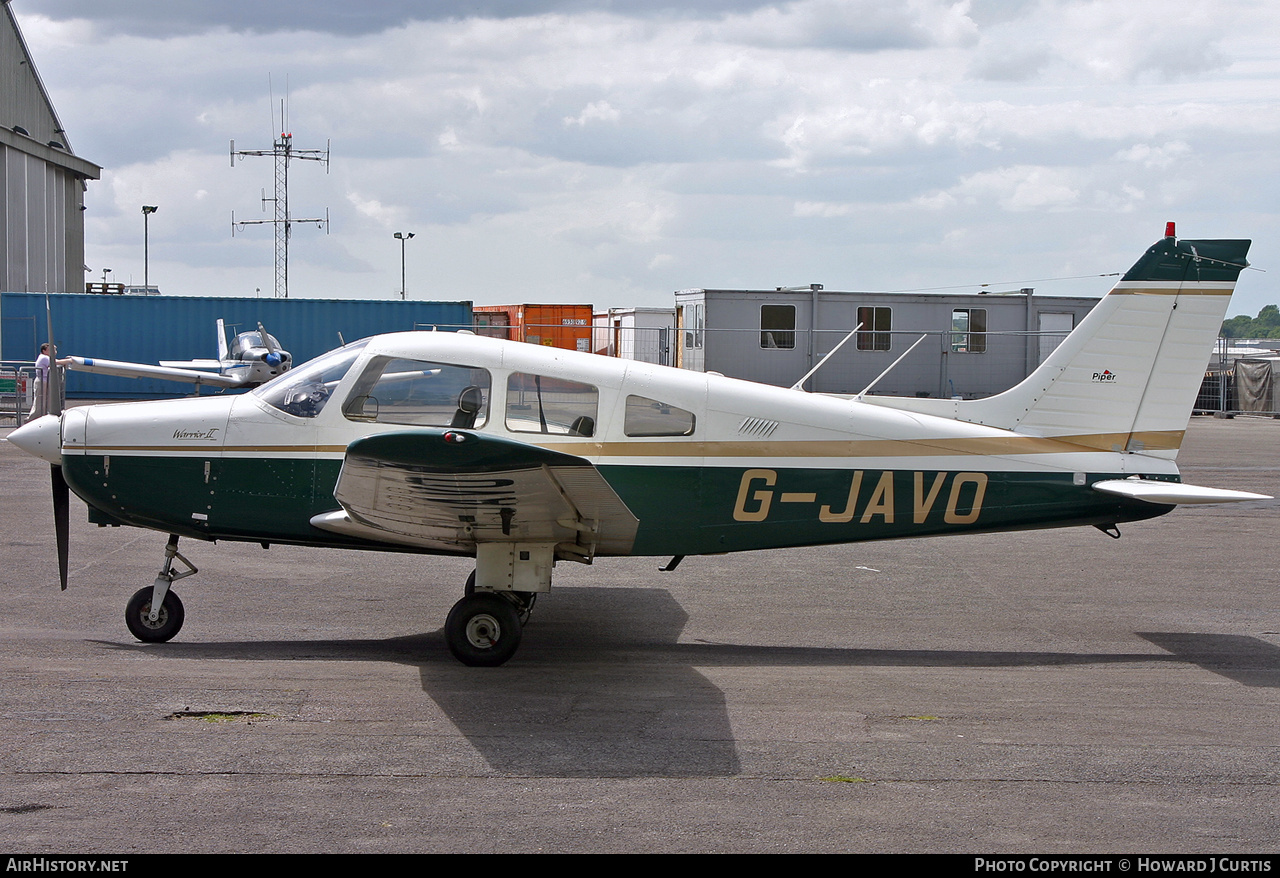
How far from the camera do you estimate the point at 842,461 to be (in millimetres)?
7211

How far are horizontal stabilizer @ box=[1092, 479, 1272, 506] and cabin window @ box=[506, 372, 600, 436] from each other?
11.5 feet

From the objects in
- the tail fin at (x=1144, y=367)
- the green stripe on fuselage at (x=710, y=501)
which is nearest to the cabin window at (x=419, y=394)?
the green stripe on fuselage at (x=710, y=501)

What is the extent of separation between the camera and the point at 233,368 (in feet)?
91.3

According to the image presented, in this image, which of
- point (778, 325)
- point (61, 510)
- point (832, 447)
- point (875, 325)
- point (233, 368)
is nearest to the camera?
point (832, 447)

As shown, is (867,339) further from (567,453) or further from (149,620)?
(149,620)

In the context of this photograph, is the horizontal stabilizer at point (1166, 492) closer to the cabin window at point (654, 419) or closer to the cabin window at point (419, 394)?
the cabin window at point (654, 419)

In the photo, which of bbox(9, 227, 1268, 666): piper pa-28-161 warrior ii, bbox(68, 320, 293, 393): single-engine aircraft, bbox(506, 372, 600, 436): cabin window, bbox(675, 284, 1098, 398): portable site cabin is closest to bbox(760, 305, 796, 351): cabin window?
bbox(675, 284, 1098, 398): portable site cabin

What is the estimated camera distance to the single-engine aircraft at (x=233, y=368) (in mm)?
→ 24938

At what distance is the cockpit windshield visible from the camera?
709 centimetres

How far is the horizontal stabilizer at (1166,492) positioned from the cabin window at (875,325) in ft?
72.6

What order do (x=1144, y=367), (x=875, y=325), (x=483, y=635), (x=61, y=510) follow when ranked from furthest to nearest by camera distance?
(x=875, y=325) < (x=1144, y=367) < (x=61, y=510) < (x=483, y=635)

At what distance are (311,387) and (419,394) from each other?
0.76 m

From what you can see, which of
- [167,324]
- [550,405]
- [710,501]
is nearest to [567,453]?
[550,405]

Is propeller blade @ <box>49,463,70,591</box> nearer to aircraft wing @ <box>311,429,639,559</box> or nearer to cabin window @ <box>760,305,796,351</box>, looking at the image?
aircraft wing @ <box>311,429,639,559</box>
